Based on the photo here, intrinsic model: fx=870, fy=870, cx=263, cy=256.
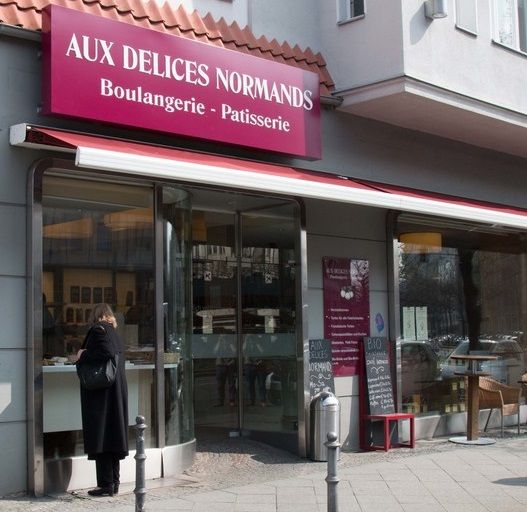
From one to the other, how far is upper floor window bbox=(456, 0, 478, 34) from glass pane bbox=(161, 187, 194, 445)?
16.4ft

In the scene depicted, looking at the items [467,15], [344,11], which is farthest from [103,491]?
[467,15]

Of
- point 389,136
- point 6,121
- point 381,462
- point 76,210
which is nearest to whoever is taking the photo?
point 6,121

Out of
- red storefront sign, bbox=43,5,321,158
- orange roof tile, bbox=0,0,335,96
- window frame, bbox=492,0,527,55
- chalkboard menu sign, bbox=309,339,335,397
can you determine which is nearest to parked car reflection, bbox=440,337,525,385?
chalkboard menu sign, bbox=309,339,335,397

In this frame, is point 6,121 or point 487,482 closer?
point 6,121

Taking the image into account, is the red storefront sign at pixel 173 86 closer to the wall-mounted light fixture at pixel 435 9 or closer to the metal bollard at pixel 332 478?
the wall-mounted light fixture at pixel 435 9

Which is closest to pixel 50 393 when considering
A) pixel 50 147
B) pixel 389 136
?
pixel 50 147

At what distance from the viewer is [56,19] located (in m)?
8.24

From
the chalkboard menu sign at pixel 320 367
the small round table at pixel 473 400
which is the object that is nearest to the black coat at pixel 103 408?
the chalkboard menu sign at pixel 320 367

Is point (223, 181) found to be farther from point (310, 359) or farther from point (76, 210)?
point (310, 359)

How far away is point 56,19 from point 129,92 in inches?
40.8

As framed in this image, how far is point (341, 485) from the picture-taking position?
877 centimetres

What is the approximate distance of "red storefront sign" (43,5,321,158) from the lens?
328 inches

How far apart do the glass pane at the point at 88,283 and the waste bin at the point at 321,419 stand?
211cm

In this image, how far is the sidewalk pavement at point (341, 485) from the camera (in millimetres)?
7762
